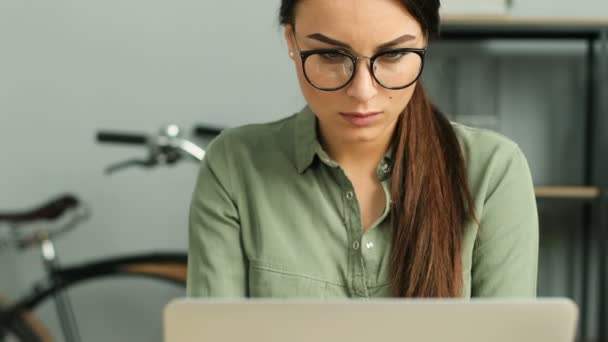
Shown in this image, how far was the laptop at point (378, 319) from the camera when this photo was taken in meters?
0.59

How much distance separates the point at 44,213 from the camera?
2266 millimetres

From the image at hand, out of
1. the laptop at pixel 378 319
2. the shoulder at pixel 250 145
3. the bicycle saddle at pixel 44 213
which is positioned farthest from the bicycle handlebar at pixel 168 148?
the laptop at pixel 378 319

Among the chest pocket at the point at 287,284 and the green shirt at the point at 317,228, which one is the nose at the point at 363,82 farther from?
the chest pocket at the point at 287,284

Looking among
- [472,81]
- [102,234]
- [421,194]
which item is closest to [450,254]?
[421,194]

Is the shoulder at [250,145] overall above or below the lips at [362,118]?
below

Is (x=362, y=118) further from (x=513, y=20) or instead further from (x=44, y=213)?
(x=44, y=213)

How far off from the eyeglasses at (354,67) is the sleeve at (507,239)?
0.72 ft

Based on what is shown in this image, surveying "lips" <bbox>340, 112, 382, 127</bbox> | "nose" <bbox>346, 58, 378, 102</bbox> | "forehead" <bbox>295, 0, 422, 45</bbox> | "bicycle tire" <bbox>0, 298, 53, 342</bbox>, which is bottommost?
"bicycle tire" <bbox>0, 298, 53, 342</bbox>

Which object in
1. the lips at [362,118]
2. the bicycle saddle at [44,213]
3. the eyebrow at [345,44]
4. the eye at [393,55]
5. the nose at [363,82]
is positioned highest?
the eyebrow at [345,44]

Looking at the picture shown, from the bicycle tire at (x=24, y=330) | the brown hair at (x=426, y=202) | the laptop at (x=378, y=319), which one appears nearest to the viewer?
the laptop at (x=378, y=319)

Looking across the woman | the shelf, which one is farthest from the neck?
the shelf

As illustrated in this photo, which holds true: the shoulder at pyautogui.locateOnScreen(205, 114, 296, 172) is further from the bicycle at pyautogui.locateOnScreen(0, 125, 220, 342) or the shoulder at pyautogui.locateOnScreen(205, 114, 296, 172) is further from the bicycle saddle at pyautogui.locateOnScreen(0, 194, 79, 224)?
the bicycle saddle at pyautogui.locateOnScreen(0, 194, 79, 224)

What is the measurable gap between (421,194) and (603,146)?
140 cm

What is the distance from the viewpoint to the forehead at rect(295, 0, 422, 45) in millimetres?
934
